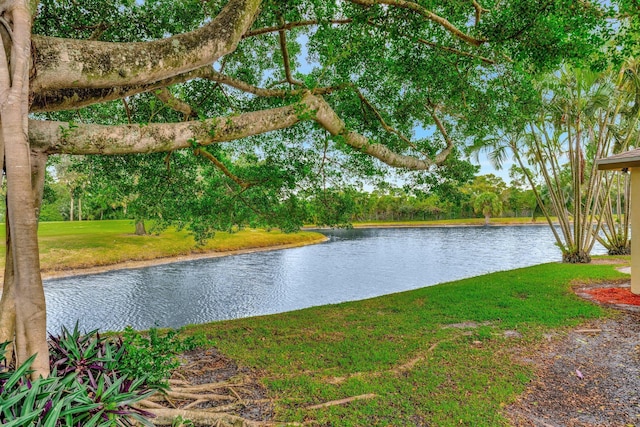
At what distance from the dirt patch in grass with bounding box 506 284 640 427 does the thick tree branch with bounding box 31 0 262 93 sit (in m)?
3.97

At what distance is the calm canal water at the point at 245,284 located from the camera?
32.4ft

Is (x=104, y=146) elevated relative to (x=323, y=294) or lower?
elevated

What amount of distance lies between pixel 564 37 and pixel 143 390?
515 cm

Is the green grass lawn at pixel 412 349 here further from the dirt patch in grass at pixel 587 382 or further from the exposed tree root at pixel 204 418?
the exposed tree root at pixel 204 418

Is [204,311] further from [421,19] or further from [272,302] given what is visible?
[421,19]

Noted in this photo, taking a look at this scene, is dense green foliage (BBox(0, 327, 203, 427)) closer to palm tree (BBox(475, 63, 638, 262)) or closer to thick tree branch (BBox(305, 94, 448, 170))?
thick tree branch (BBox(305, 94, 448, 170))

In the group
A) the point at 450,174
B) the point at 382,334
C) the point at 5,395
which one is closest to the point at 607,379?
the point at 382,334

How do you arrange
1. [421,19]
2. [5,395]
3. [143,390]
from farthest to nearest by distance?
[421,19] → [143,390] → [5,395]

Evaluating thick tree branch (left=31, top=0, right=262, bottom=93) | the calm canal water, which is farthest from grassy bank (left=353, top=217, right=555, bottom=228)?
thick tree branch (left=31, top=0, right=262, bottom=93)

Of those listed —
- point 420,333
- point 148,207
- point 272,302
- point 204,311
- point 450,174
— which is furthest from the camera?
point 272,302

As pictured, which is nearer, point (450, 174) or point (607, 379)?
point (607, 379)

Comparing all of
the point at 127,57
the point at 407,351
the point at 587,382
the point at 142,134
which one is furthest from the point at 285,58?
the point at 587,382

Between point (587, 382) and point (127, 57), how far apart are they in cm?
512

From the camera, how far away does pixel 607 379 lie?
140 inches
